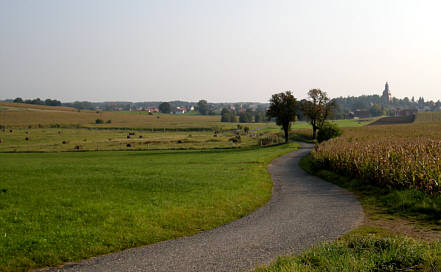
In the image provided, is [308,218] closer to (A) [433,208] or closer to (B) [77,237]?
(A) [433,208]

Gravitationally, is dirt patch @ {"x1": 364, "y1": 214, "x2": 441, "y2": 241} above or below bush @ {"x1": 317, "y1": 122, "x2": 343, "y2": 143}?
below

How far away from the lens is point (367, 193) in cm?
1877

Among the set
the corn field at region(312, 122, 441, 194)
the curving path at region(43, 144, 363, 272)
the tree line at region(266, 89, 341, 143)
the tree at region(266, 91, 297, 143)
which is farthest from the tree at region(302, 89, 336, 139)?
the curving path at region(43, 144, 363, 272)

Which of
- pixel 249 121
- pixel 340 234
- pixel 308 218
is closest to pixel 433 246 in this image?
pixel 340 234

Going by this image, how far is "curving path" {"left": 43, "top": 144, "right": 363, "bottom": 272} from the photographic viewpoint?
916cm

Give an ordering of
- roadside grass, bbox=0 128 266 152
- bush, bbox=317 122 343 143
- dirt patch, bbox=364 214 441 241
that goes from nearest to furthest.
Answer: dirt patch, bbox=364 214 441 241 → bush, bbox=317 122 343 143 → roadside grass, bbox=0 128 266 152

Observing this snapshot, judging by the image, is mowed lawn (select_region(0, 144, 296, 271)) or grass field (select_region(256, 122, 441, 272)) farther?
mowed lawn (select_region(0, 144, 296, 271))

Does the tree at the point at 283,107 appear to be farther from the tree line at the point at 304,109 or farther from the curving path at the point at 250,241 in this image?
the curving path at the point at 250,241

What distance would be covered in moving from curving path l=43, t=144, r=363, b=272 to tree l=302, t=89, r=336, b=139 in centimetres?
6577

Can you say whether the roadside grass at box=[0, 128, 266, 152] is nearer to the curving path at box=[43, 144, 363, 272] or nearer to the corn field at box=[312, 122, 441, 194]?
the corn field at box=[312, 122, 441, 194]

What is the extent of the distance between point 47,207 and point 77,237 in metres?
4.21

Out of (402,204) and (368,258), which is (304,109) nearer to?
(402,204)

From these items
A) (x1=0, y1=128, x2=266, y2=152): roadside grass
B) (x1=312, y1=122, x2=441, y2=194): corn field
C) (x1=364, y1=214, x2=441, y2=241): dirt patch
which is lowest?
(x1=0, y1=128, x2=266, y2=152): roadside grass

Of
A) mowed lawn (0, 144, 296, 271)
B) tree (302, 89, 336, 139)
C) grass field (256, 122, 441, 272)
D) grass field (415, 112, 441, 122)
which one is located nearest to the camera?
grass field (256, 122, 441, 272)
